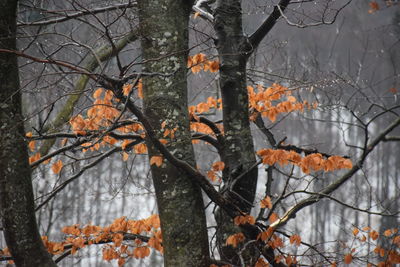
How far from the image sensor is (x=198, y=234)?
326cm

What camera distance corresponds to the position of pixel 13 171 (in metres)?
3.02

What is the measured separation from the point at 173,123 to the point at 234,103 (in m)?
0.89

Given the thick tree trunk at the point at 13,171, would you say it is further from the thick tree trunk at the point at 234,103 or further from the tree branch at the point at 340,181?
the tree branch at the point at 340,181

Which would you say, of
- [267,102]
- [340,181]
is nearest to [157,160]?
[340,181]

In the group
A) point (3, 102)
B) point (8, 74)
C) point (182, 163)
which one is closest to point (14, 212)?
point (3, 102)

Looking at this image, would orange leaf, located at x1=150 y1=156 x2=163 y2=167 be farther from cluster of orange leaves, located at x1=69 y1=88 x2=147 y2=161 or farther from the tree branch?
the tree branch

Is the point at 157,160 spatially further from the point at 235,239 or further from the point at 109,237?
the point at 109,237

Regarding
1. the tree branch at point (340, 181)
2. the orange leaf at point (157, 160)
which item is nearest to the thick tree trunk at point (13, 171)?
the orange leaf at point (157, 160)

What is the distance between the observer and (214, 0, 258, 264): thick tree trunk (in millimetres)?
3834

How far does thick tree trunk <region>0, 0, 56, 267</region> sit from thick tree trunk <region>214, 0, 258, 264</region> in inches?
62.8

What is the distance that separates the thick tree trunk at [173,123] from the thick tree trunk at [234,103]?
0.55m

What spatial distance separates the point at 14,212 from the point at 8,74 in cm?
101

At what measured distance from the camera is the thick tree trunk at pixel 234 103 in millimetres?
3834

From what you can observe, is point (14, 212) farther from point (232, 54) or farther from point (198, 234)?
point (232, 54)
